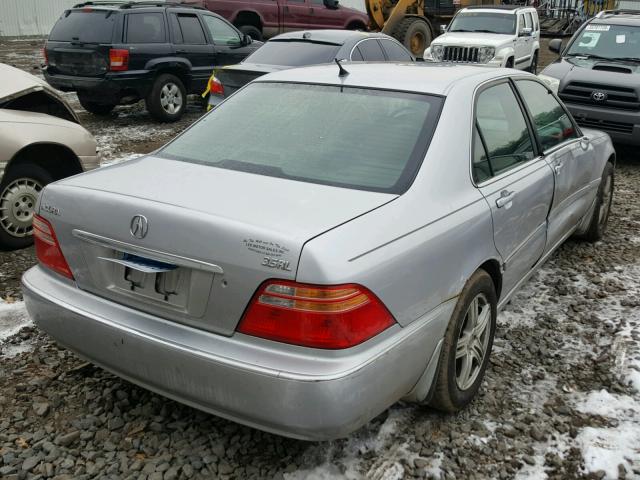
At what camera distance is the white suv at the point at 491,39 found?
14.0 metres

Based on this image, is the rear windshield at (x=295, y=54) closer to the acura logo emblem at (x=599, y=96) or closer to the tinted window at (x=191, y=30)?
the tinted window at (x=191, y=30)

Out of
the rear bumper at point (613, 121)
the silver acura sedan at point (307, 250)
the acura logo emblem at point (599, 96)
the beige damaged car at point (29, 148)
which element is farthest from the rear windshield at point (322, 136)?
the acura logo emblem at point (599, 96)

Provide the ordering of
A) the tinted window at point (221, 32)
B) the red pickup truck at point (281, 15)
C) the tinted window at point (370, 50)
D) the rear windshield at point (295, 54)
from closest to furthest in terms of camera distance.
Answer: the rear windshield at point (295, 54) → the tinted window at point (370, 50) → the tinted window at point (221, 32) → the red pickup truck at point (281, 15)

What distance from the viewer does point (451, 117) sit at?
3.03 metres

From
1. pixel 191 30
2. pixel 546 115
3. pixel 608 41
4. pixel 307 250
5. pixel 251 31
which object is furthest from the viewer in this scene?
pixel 251 31

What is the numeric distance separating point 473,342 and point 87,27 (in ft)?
29.3

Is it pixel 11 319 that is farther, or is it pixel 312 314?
pixel 11 319

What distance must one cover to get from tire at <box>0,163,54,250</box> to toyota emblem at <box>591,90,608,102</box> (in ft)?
22.5

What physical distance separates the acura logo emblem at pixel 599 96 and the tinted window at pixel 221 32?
21.4ft

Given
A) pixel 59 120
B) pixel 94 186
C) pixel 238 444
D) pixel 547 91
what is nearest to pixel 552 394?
pixel 238 444

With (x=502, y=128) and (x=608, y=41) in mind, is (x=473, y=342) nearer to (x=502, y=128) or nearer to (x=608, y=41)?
(x=502, y=128)

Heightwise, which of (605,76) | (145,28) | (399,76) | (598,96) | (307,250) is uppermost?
(399,76)

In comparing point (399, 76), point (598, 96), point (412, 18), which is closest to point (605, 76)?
point (598, 96)

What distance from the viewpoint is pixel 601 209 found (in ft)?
18.0
